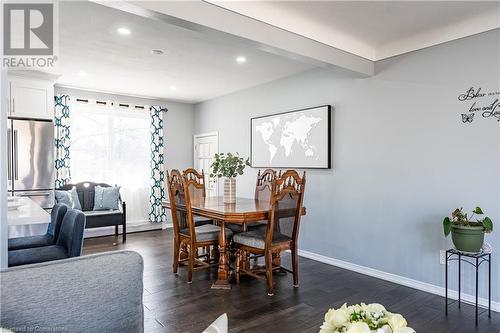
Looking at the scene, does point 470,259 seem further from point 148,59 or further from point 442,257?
point 148,59

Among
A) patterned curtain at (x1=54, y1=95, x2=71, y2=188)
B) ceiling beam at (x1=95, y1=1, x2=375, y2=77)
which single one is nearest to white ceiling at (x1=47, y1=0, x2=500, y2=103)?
ceiling beam at (x1=95, y1=1, x2=375, y2=77)

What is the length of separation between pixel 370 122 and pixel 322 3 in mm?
1590

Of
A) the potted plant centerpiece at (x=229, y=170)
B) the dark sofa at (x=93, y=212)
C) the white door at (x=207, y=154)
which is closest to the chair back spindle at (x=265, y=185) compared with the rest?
the potted plant centerpiece at (x=229, y=170)

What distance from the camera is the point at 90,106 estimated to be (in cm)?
575

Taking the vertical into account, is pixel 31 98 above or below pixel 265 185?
above

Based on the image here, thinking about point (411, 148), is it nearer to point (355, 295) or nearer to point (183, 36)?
point (355, 295)

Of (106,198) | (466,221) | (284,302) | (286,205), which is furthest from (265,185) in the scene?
(106,198)

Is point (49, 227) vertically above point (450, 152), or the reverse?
point (450, 152)

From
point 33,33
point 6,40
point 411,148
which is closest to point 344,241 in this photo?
point 411,148

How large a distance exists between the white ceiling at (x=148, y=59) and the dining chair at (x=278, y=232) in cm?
140

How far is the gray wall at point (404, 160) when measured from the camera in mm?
2984

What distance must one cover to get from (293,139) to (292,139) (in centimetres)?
2

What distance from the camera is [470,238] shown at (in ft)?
8.87

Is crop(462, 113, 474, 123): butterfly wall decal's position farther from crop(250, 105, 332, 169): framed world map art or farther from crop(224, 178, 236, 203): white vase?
crop(224, 178, 236, 203): white vase
